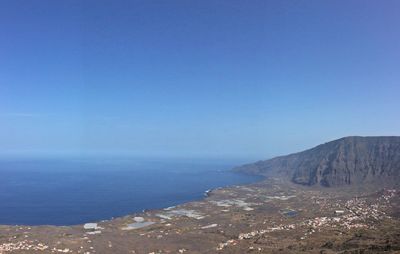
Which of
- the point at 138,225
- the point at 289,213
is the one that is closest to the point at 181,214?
the point at 138,225

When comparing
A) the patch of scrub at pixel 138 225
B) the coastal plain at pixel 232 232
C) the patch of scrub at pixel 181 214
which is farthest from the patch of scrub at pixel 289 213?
the patch of scrub at pixel 138 225

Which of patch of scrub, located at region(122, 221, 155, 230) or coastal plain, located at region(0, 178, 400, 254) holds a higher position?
coastal plain, located at region(0, 178, 400, 254)

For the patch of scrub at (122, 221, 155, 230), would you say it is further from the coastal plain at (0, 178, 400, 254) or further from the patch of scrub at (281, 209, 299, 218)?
the patch of scrub at (281, 209, 299, 218)

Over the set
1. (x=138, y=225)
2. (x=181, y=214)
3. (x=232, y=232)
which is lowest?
(x=138, y=225)

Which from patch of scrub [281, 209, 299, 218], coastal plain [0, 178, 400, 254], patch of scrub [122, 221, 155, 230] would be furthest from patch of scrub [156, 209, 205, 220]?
patch of scrub [281, 209, 299, 218]

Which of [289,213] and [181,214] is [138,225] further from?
[289,213]

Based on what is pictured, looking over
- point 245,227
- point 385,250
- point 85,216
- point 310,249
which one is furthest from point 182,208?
point 385,250

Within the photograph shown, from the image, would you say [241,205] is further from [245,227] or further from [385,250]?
[385,250]

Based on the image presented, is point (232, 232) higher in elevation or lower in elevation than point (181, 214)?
lower

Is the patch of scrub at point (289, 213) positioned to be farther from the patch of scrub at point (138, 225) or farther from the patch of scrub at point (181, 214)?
the patch of scrub at point (138, 225)
